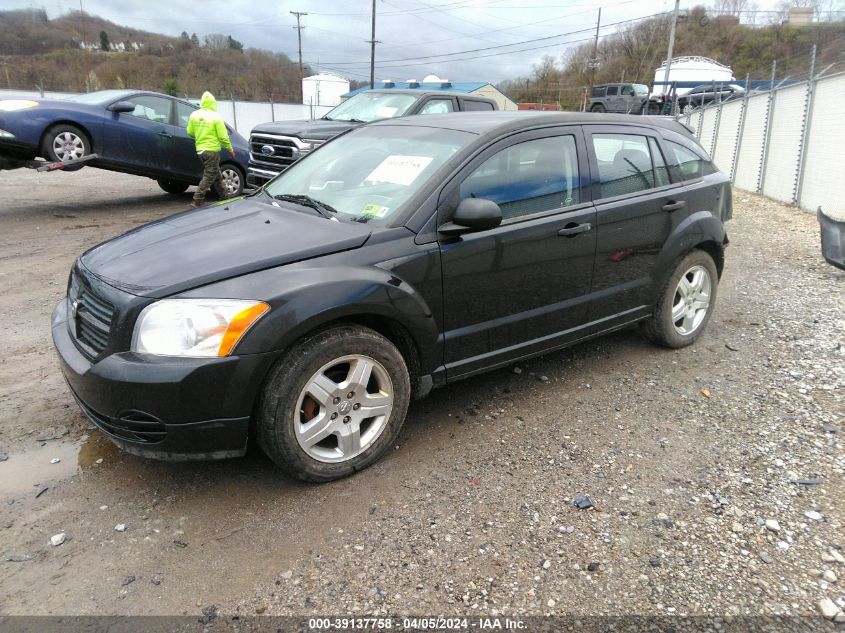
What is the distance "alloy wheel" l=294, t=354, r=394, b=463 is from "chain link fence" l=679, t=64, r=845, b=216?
9407 millimetres

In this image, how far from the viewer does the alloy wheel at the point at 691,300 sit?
4.63m

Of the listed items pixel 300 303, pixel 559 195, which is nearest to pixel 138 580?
pixel 300 303

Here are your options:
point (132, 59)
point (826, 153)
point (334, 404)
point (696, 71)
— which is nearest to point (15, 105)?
point (334, 404)

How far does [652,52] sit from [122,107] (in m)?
71.7

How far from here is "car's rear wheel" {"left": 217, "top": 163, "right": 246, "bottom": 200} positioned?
35.2 feet

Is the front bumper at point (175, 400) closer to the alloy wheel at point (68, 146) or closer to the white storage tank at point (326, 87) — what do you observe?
the alloy wheel at point (68, 146)

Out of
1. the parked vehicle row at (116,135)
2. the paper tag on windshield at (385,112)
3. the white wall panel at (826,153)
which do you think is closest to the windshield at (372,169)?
the paper tag on windshield at (385,112)

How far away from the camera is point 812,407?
3850 millimetres

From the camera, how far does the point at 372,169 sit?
367cm

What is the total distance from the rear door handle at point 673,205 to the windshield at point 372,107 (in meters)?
5.48

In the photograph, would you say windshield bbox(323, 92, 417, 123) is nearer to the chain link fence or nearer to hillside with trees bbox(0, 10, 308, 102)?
the chain link fence

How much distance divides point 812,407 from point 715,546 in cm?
178

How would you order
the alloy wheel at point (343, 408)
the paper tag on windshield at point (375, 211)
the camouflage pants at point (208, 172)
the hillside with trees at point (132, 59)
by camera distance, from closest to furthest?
the alloy wheel at point (343, 408), the paper tag on windshield at point (375, 211), the camouflage pants at point (208, 172), the hillside with trees at point (132, 59)

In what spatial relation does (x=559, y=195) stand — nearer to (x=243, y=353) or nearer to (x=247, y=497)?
(x=243, y=353)
